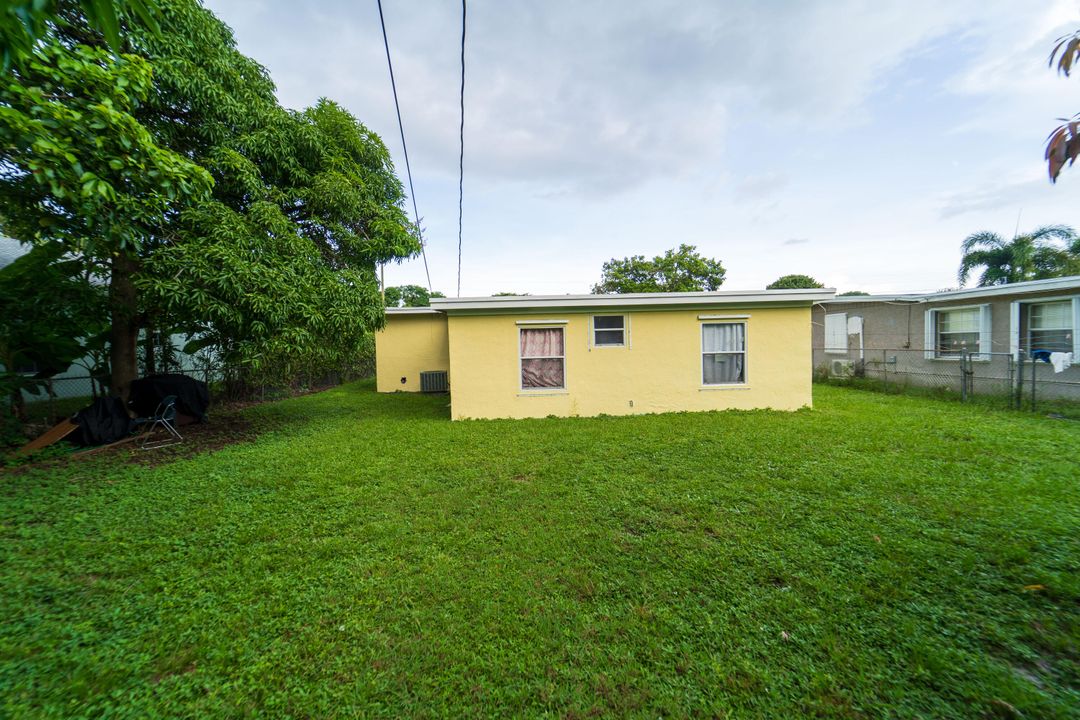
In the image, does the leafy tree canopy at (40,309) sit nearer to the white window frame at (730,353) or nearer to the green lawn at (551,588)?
the green lawn at (551,588)

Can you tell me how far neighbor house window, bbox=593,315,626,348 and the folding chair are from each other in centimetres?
754

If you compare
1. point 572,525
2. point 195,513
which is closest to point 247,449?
point 195,513

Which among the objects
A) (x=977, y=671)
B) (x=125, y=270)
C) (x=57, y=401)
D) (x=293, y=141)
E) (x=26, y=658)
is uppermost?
(x=293, y=141)

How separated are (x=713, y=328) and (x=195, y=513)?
850cm

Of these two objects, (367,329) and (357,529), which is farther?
(367,329)

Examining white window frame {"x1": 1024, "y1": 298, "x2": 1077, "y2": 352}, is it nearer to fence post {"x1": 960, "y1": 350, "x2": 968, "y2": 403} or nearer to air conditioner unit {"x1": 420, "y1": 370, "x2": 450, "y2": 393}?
fence post {"x1": 960, "y1": 350, "x2": 968, "y2": 403}

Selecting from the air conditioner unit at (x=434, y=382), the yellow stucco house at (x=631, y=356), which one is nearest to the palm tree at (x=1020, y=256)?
the yellow stucco house at (x=631, y=356)

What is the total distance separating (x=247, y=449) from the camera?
5.62m

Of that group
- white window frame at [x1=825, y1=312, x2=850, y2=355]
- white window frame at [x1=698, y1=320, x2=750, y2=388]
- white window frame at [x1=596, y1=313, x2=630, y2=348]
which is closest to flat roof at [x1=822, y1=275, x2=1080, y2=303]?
white window frame at [x1=825, y1=312, x2=850, y2=355]

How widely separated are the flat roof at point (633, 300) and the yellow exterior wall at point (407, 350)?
186 inches

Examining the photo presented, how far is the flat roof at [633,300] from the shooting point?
731cm

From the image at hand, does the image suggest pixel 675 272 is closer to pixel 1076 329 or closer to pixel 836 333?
pixel 836 333

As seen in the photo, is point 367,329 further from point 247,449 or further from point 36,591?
point 36,591

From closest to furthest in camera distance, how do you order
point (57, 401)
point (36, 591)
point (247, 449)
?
point (36, 591) → point (247, 449) → point (57, 401)
